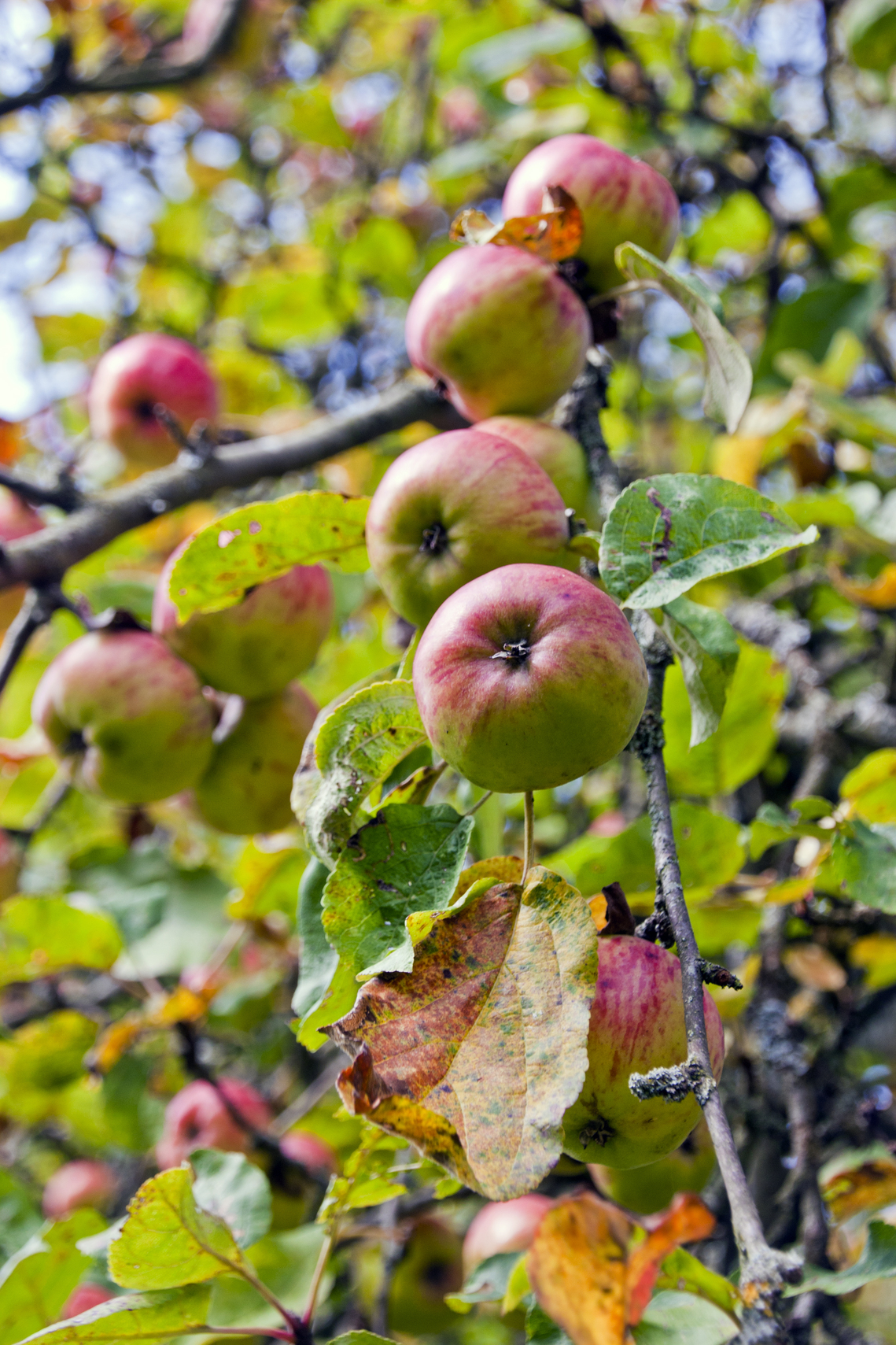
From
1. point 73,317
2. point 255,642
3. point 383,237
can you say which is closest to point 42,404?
point 73,317

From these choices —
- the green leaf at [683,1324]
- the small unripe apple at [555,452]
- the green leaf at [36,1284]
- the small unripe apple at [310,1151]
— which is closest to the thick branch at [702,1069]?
the green leaf at [683,1324]

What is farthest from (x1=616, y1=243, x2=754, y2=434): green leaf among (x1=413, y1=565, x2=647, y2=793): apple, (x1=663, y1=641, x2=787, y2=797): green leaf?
(x1=663, y1=641, x2=787, y2=797): green leaf

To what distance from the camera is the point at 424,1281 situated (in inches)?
69.9

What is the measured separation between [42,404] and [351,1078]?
2.99 m

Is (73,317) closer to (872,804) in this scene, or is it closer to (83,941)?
(83,941)

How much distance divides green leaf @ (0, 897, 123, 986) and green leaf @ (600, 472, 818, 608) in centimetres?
109

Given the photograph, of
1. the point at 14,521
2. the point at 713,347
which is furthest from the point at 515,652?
the point at 14,521

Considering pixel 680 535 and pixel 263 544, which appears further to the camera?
pixel 263 544

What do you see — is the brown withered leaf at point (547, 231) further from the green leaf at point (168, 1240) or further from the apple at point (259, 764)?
the green leaf at point (168, 1240)

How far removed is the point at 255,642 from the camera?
1.18 metres

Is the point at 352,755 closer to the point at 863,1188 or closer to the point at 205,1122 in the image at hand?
the point at 863,1188

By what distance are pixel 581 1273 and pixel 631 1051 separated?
317mm

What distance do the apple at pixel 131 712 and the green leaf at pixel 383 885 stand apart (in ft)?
1.71

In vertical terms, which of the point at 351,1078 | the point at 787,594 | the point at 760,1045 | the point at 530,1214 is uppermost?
the point at 351,1078
